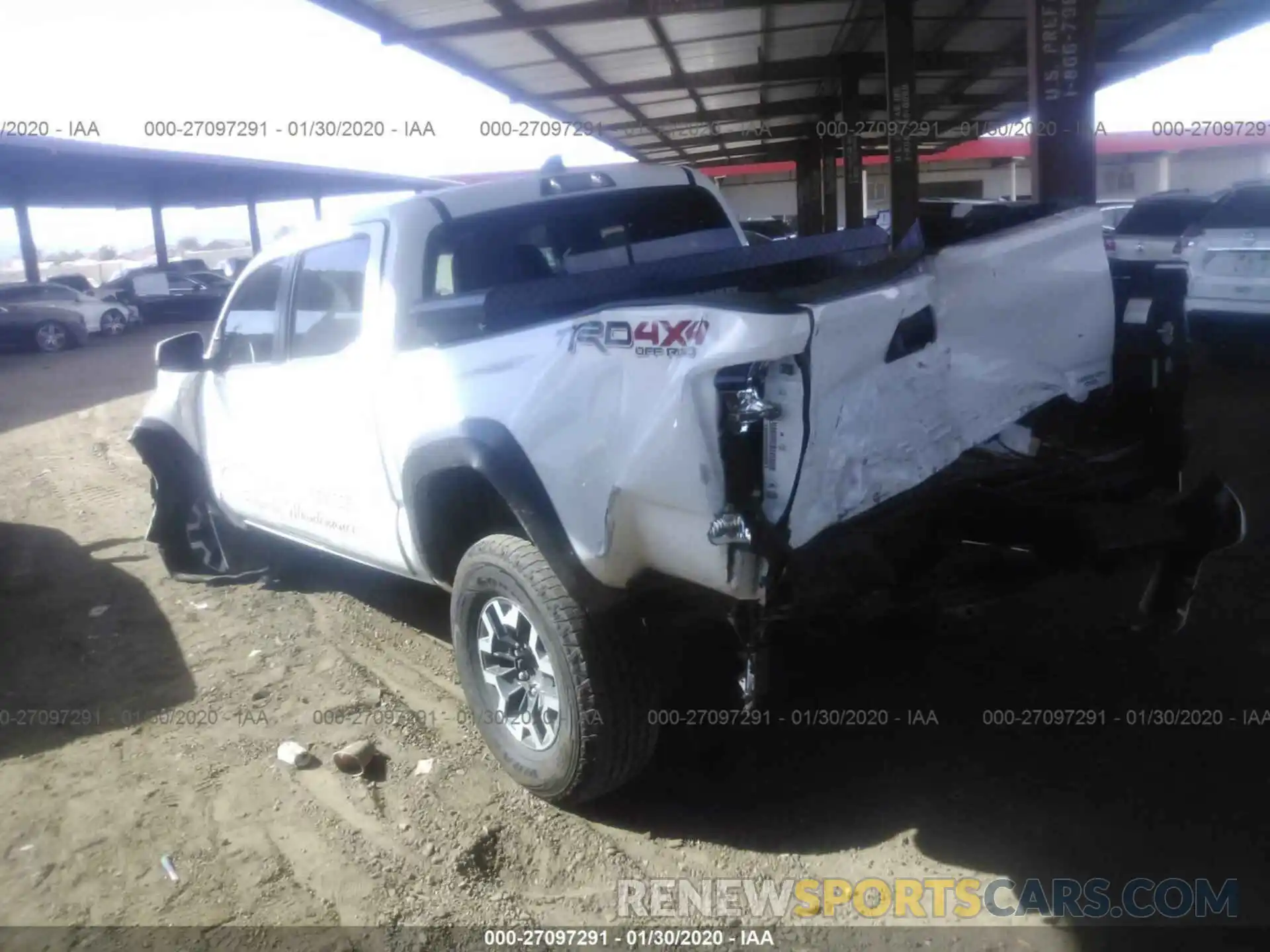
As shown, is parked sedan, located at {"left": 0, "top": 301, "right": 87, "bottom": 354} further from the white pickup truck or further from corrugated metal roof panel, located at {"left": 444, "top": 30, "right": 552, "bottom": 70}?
the white pickup truck

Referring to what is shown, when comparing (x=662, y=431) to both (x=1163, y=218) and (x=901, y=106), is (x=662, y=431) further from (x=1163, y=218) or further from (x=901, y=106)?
(x=1163, y=218)

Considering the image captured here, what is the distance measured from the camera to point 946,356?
119 inches

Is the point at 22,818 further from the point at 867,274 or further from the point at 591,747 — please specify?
the point at 867,274

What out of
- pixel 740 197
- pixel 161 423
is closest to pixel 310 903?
pixel 161 423

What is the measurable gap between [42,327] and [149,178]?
8.31 meters

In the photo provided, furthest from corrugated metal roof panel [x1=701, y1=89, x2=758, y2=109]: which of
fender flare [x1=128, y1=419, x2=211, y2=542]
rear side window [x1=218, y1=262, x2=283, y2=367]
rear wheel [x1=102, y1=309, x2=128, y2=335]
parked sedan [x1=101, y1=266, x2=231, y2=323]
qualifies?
parked sedan [x1=101, y1=266, x2=231, y2=323]

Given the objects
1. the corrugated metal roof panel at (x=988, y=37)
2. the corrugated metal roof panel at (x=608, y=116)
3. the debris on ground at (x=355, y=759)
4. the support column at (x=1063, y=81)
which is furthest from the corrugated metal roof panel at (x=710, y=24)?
the debris on ground at (x=355, y=759)

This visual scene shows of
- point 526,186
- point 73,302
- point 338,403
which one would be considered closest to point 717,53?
point 526,186

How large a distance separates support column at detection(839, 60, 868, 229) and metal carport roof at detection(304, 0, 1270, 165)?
0.52ft

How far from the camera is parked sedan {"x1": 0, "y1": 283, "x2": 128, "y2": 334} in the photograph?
73.8 ft

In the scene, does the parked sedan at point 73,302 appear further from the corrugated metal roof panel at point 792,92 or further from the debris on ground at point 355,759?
the debris on ground at point 355,759

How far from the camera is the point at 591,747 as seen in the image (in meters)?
3.17

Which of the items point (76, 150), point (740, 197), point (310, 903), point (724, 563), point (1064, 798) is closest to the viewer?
point (724, 563)

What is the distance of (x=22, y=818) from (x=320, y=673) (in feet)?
4.41
